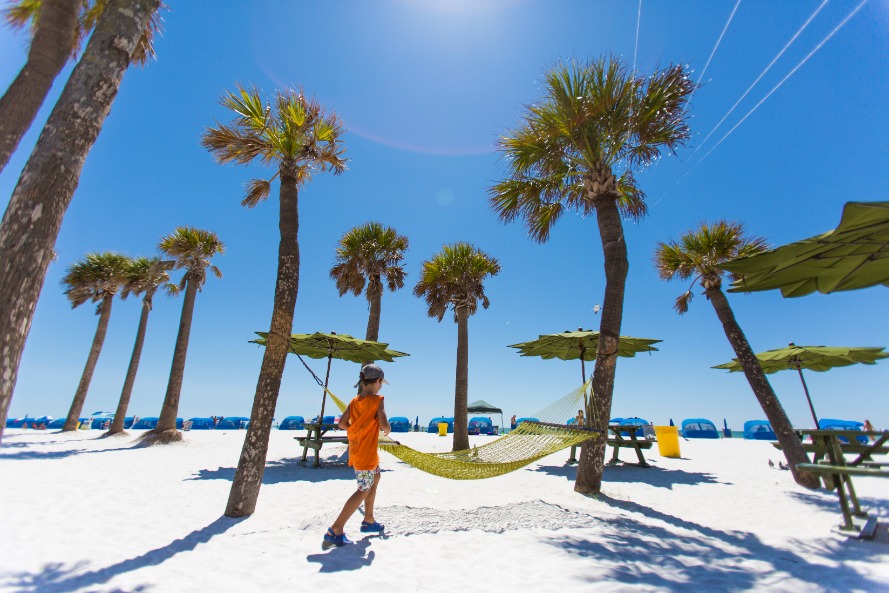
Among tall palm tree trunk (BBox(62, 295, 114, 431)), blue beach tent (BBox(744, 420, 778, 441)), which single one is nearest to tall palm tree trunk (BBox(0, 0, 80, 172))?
tall palm tree trunk (BBox(62, 295, 114, 431))

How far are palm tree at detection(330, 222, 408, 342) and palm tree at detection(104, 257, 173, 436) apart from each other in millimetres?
6980

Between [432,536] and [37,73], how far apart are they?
6.76 metres

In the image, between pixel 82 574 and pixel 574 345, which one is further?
pixel 574 345

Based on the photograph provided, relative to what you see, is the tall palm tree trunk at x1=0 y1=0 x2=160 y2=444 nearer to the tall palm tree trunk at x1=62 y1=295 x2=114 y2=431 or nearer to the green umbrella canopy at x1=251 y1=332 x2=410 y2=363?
the green umbrella canopy at x1=251 y1=332 x2=410 y2=363

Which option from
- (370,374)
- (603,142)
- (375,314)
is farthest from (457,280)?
(370,374)

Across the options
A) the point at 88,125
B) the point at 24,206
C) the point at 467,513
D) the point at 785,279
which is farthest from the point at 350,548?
the point at 785,279

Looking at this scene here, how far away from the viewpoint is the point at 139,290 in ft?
58.6

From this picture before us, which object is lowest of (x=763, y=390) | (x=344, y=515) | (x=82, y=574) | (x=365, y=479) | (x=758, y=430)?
(x=82, y=574)

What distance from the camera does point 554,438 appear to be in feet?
17.5

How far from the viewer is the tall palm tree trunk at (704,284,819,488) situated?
8062mm

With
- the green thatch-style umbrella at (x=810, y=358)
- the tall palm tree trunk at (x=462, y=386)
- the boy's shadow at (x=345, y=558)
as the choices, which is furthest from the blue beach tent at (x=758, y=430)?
the boy's shadow at (x=345, y=558)

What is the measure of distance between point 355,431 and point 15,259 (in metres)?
2.90

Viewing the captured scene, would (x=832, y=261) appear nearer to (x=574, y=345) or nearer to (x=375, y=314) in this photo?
(x=574, y=345)

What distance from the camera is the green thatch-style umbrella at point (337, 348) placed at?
30.2 ft
